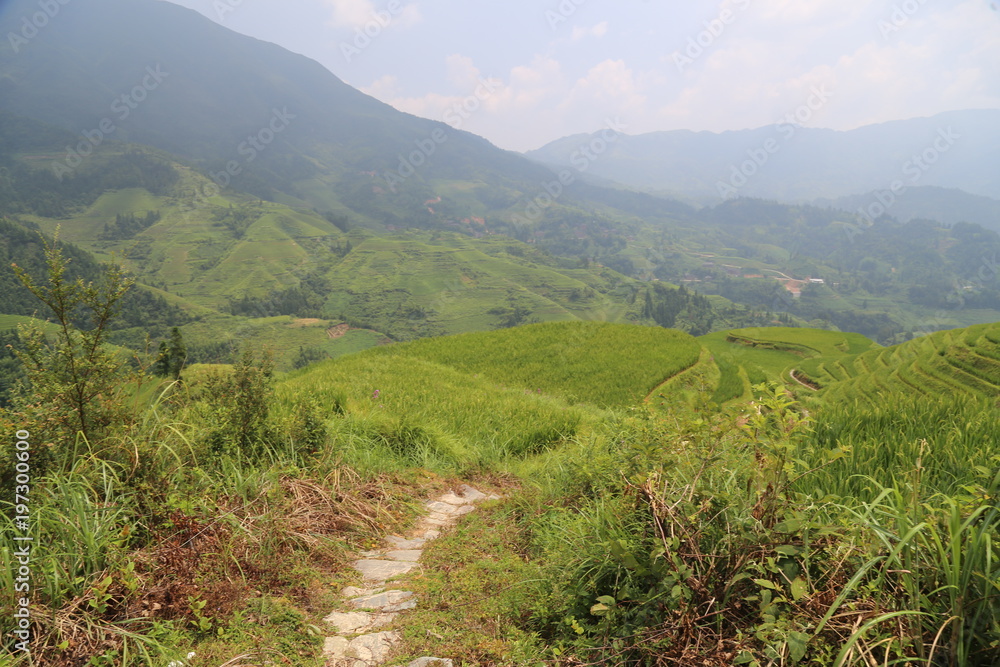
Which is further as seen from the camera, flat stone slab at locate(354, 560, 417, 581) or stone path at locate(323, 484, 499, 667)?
flat stone slab at locate(354, 560, 417, 581)

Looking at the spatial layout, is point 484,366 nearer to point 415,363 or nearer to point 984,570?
point 415,363

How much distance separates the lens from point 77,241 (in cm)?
A: 17388

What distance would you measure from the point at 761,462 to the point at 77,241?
236098mm

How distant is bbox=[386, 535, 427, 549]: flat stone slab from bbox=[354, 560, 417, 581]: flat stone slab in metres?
0.33

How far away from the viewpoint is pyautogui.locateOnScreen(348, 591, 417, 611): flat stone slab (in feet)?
10.2

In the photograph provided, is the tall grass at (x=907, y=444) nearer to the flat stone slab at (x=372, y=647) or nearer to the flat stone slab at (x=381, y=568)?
the flat stone slab at (x=372, y=647)

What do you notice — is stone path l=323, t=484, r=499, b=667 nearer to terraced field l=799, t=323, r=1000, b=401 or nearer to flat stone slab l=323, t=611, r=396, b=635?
flat stone slab l=323, t=611, r=396, b=635

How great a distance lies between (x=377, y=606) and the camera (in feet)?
10.2

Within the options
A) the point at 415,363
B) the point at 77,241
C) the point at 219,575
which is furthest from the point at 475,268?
the point at 219,575

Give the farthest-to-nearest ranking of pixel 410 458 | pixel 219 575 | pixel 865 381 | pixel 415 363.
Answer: pixel 415 363 → pixel 865 381 → pixel 410 458 → pixel 219 575

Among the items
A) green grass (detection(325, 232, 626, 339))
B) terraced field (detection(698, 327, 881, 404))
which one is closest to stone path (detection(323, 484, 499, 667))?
terraced field (detection(698, 327, 881, 404))

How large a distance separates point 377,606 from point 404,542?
1141 millimetres

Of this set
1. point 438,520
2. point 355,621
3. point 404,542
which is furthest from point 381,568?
point 438,520

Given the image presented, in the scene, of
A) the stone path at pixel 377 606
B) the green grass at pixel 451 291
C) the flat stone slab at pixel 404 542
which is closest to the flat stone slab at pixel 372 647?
the stone path at pixel 377 606
